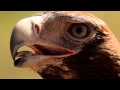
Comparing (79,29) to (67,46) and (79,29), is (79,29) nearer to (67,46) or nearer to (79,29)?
(79,29)

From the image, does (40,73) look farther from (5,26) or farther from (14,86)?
(5,26)

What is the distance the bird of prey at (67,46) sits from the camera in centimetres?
268

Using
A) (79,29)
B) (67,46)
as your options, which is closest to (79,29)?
(79,29)

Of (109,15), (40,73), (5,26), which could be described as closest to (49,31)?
(40,73)

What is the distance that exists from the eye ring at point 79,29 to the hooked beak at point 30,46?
86 mm

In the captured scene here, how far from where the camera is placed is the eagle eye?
2.74 meters

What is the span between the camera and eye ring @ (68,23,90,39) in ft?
8.99

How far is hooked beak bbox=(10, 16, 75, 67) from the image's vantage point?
8.66ft

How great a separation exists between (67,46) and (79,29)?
103 millimetres

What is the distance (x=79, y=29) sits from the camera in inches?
109

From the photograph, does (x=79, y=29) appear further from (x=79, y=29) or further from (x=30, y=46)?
(x=30, y=46)

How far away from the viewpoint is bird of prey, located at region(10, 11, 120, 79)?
2.68 metres

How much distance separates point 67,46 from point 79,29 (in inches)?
4.0

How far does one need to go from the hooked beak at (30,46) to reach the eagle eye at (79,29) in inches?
3.4
